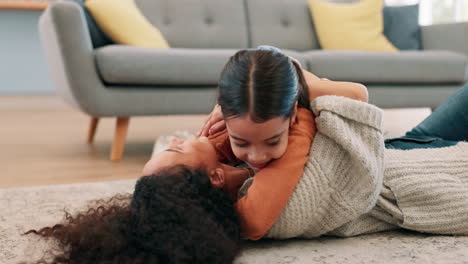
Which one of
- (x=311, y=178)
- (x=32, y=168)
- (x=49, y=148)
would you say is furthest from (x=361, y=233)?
(x=49, y=148)

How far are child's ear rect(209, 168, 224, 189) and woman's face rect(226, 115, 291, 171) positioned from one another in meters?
0.08

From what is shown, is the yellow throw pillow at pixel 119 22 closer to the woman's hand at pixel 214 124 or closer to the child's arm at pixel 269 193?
the woman's hand at pixel 214 124

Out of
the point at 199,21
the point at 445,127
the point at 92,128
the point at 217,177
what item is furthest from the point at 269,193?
the point at 199,21

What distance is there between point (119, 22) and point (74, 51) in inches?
14.2

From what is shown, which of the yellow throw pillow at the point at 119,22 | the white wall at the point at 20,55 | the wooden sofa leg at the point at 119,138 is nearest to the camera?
the wooden sofa leg at the point at 119,138

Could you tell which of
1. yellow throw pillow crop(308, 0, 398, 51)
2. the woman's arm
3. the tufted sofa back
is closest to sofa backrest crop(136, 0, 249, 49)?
the tufted sofa back

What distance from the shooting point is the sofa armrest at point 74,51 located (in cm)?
170

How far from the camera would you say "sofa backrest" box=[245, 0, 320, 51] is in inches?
102

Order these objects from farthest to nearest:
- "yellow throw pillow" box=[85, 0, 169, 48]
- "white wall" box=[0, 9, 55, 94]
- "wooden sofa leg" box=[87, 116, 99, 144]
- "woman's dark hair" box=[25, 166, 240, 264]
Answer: "white wall" box=[0, 9, 55, 94]
"wooden sofa leg" box=[87, 116, 99, 144]
"yellow throw pillow" box=[85, 0, 169, 48]
"woman's dark hair" box=[25, 166, 240, 264]

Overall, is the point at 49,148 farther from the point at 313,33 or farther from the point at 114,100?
the point at 313,33

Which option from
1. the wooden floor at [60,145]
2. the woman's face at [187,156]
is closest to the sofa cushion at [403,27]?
the wooden floor at [60,145]

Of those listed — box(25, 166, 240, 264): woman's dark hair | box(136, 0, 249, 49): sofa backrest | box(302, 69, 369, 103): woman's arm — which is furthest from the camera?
box(136, 0, 249, 49): sofa backrest

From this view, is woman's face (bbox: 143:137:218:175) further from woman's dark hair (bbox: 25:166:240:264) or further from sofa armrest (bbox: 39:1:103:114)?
sofa armrest (bbox: 39:1:103:114)

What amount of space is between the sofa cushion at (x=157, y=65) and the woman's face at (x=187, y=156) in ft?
2.95
